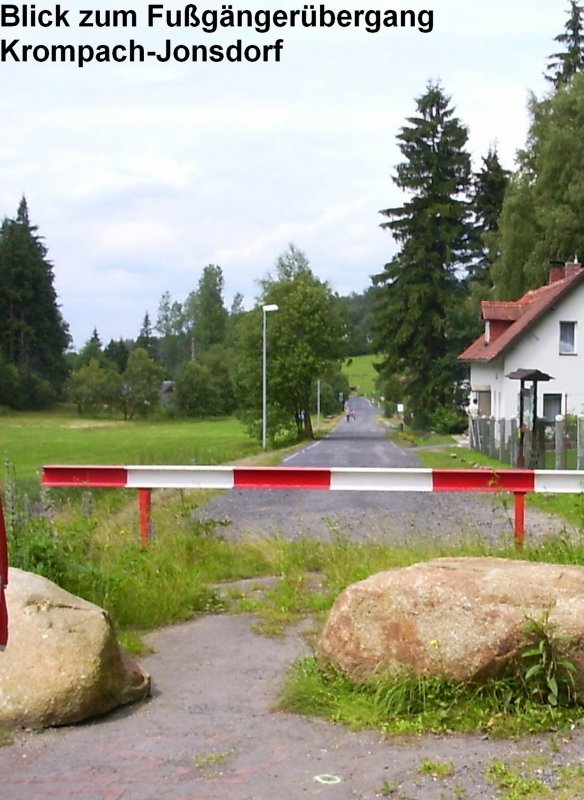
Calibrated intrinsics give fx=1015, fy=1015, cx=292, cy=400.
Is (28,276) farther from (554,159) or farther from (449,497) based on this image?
(449,497)

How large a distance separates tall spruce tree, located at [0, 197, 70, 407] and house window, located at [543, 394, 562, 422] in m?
72.4

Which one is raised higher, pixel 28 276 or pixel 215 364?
pixel 28 276

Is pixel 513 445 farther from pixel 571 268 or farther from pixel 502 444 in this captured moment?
pixel 571 268

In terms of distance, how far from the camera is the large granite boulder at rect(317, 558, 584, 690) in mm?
5020

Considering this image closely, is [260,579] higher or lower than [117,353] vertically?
lower

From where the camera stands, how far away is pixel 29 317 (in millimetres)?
110250

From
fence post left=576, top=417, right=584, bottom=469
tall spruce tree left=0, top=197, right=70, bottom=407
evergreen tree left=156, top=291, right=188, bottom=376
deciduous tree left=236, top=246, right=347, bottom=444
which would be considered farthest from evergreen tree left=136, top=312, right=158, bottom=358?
fence post left=576, top=417, right=584, bottom=469

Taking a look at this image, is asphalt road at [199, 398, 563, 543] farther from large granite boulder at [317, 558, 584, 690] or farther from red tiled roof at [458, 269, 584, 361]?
red tiled roof at [458, 269, 584, 361]

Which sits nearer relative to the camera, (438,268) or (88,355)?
(438,268)

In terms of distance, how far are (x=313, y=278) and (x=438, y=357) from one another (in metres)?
12.3

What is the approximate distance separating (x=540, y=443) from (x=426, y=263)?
35213 millimetres

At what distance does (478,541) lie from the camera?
8953mm

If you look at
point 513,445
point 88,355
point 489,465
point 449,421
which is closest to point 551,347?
point 449,421

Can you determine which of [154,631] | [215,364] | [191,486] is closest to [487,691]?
[154,631]
